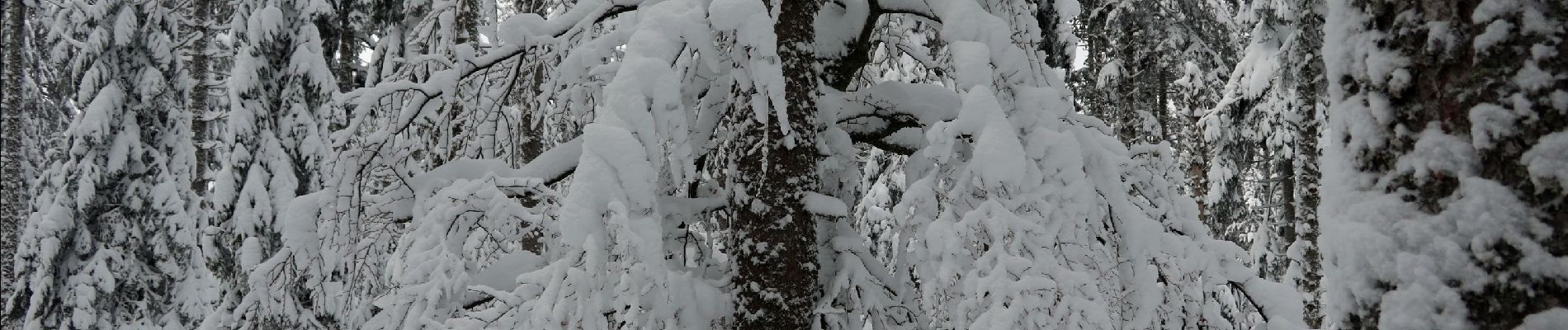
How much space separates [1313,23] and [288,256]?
13.1ft

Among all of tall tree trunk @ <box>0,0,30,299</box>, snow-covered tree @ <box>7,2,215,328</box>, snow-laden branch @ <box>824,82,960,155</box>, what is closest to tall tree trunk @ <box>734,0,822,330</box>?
snow-laden branch @ <box>824,82,960,155</box>

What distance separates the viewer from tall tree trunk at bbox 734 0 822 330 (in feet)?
12.6

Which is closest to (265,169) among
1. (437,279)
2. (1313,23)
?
(437,279)

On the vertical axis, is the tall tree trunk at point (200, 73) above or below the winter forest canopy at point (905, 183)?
above

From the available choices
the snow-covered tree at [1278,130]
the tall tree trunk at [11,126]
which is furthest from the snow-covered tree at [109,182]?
the snow-covered tree at [1278,130]

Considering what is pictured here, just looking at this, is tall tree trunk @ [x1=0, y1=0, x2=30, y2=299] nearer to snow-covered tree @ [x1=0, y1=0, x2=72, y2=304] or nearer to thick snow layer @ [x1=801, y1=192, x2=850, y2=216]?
snow-covered tree @ [x1=0, y1=0, x2=72, y2=304]

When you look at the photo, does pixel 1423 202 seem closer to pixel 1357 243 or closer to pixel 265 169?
pixel 1357 243

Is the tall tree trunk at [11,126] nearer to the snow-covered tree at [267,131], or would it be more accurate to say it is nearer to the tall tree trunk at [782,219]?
the snow-covered tree at [267,131]

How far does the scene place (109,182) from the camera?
1091 cm

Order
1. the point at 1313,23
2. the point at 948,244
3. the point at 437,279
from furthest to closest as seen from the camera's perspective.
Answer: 1. the point at 437,279
2. the point at 948,244
3. the point at 1313,23

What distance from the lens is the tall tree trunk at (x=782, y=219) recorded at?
12.6 feet

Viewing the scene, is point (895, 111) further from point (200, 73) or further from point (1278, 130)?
point (200, 73)

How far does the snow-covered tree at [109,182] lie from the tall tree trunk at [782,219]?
10.4m

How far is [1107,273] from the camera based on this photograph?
3.28 metres
